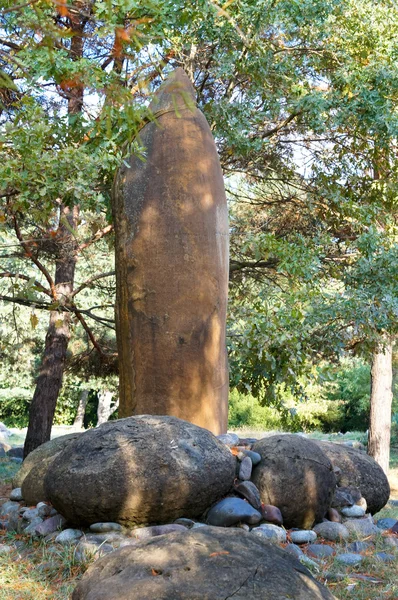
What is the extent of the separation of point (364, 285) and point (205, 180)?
3987 millimetres

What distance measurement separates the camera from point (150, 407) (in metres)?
6.90

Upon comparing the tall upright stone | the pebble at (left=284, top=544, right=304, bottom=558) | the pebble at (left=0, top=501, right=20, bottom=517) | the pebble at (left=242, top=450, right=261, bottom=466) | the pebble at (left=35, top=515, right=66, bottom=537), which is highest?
the tall upright stone

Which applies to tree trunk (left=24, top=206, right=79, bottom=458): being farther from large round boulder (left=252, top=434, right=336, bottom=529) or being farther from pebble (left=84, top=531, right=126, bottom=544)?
pebble (left=84, top=531, right=126, bottom=544)

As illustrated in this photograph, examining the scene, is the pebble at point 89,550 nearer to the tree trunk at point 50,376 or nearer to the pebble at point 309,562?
the pebble at point 309,562

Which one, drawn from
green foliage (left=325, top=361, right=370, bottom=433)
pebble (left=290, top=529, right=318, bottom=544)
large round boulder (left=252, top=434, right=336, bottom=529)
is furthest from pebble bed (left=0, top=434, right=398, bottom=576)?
green foliage (left=325, top=361, right=370, bottom=433)

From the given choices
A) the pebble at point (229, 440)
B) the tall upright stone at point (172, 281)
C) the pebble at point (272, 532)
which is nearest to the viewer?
the pebble at point (272, 532)

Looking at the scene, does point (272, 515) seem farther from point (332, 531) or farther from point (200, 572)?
point (200, 572)

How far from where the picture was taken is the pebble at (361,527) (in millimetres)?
6126

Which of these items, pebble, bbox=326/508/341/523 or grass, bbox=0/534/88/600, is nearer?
A: grass, bbox=0/534/88/600

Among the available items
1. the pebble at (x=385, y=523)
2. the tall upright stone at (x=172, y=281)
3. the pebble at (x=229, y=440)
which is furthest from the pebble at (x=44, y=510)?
the pebble at (x=385, y=523)

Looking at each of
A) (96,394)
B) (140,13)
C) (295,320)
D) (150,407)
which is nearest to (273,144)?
(295,320)

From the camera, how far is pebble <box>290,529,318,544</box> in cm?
572

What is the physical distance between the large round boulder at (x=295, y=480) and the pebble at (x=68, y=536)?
1668mm

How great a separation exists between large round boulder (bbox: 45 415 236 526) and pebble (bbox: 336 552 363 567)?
1.08 metres
